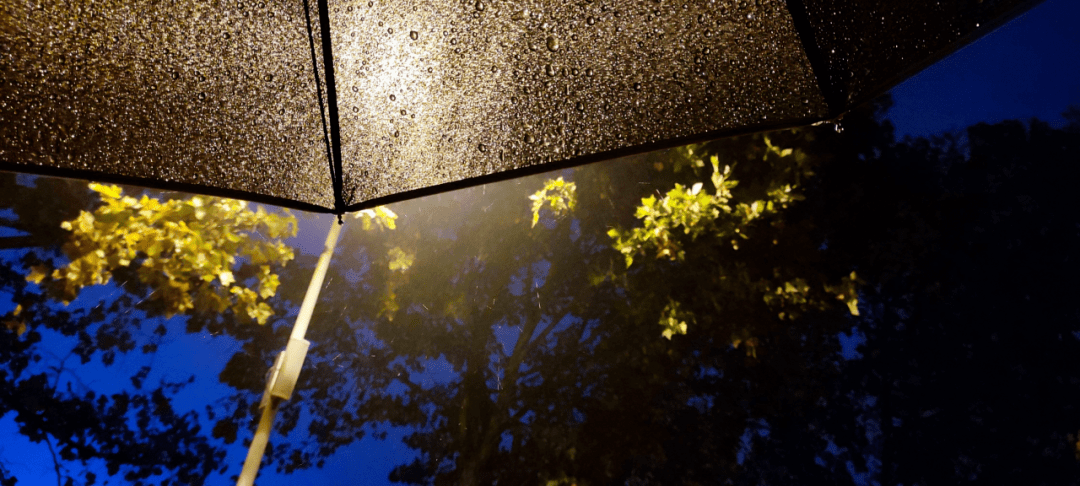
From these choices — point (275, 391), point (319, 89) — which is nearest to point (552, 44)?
point (319, 89)

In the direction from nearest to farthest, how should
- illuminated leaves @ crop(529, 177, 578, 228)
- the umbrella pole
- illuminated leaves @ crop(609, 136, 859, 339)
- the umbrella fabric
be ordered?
the umbrella fabric → the umbrella pole → illuminated leaves @ crop(609, 136, 859, 339) → illuminated leaves @ crop(529, 177, 578, 228)

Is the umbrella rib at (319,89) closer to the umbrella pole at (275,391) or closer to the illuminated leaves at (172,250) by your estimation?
the umbrella pole at (275,391)

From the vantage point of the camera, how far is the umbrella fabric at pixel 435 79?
0.29 metres

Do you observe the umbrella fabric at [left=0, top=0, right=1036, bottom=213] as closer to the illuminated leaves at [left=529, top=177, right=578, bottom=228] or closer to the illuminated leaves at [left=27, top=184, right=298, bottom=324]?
the illuminated leaves at [left=27, top=184, right=298, bottom=324]

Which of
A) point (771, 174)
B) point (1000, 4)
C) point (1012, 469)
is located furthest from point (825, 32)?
point (1012, 469)

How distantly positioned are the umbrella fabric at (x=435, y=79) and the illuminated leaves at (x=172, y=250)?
1385 millimetres

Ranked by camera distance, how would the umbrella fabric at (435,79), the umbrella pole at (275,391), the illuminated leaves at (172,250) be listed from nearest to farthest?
the umbrella fabric at (435,79), the umbrella pole at (275,391), the illuminated leaves at (172,250)

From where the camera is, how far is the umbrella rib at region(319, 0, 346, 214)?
0.36 meters

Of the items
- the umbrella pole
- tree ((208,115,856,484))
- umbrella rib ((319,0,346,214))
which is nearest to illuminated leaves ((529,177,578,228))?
tree ((208,115,856,484))

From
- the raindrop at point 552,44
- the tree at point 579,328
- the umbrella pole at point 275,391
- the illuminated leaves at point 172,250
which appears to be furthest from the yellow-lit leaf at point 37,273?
the raindrop at point 552,44

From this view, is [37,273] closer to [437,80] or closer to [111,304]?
[111,304]

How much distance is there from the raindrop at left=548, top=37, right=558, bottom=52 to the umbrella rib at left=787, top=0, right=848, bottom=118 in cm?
20

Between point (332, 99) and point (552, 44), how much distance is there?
0.65 ft

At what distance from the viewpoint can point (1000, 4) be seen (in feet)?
0.87
